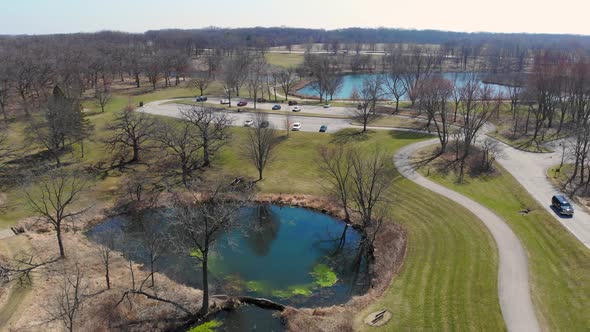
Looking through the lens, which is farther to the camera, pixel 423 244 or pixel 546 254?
pixel 423 244

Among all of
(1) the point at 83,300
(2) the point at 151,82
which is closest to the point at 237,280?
(1) the point at 83,300

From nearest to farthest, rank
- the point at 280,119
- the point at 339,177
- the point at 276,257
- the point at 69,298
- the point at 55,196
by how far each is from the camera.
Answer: the point at 69,298
the point at 276,257
the point at 55,196
the point at 339,177
the point at 280,119

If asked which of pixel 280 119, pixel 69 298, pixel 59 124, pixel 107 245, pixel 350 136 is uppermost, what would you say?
pixel 59 124

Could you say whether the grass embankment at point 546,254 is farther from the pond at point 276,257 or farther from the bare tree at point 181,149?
the bare tree at point 181,149

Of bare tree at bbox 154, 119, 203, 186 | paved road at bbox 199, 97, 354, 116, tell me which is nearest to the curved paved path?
bare tree at bbox 154, 119, 203, 186

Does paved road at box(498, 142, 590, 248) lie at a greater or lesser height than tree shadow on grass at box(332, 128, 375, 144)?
lesser

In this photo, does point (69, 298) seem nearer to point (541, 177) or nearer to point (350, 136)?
point (350, 136)

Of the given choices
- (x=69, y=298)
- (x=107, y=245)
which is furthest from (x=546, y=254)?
(x=69, y=298)

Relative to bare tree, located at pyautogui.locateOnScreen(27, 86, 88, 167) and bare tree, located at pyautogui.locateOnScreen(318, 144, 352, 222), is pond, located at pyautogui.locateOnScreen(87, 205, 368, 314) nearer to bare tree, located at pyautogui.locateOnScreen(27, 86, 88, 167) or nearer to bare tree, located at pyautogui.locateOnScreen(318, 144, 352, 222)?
bare tree, located at pyautogui.locateOnScreen(318, 144, 352, 222)
